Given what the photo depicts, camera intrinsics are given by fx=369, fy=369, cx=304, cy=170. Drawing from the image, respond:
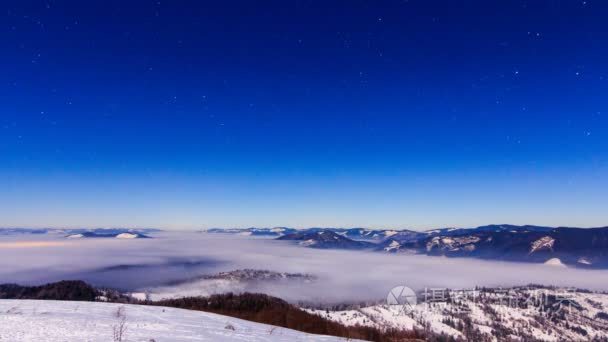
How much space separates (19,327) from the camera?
9203 millimetres

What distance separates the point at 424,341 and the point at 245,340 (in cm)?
1011

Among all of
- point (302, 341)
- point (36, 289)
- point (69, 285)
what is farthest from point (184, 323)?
point (36, 289)

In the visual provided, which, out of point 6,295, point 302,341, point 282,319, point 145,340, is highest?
point 145,340

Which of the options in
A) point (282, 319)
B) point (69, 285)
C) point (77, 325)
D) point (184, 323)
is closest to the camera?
point (77, 325)

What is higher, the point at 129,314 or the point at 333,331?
the point at 129,314

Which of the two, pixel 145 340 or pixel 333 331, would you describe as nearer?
pixel 145 340

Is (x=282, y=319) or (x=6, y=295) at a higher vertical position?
(x=282, y=319)

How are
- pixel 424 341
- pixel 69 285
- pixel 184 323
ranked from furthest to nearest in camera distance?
pixel 69 285 < pixel 424 341 < pixel 184 323

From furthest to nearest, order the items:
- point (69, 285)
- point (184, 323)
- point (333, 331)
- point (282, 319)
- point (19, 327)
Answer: point (69, 285)
point (282, 319)
point (333, 331)
point (184, 323)
point (19, 327)

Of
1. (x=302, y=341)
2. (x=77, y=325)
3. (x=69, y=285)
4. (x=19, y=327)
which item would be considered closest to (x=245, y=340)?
(x=302, y=341)

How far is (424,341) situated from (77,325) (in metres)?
13.7

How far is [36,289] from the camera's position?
150 meters

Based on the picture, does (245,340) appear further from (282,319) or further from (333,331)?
(282,319)

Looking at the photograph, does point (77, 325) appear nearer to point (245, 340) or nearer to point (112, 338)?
point (112, 338)
